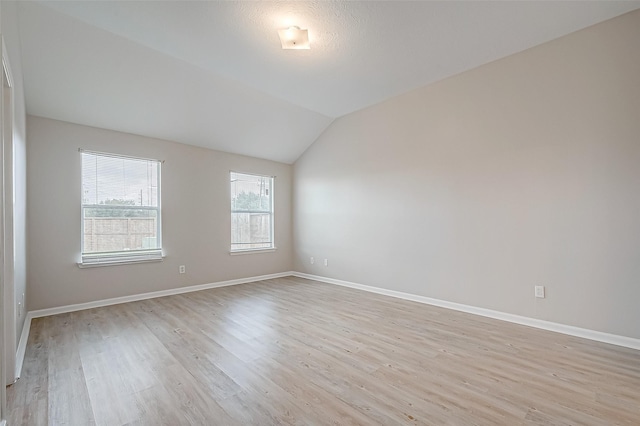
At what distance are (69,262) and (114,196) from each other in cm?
101

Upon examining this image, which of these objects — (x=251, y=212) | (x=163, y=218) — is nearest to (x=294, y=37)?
(x=163, y=218)

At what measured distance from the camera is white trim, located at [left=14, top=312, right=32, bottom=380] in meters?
2.31

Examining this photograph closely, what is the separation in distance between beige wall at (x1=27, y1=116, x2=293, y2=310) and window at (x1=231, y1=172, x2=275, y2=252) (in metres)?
0.16

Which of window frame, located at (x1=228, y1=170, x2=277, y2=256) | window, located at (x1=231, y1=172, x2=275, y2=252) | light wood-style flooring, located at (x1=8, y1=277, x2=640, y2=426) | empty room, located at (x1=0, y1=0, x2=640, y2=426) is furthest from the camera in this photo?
window, located at (x1=231, y1=172, x2=275, y2=252)

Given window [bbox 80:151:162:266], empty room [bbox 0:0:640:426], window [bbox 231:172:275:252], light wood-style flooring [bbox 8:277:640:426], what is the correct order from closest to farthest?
light wood-style flooring [bbox 8:277:640:426], empty room [bbox 0:0:640:426], window [bbox 80:151:162:266], window [bbox 231:172:275:252]

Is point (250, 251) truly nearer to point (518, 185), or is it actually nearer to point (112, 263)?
point (112, 263)

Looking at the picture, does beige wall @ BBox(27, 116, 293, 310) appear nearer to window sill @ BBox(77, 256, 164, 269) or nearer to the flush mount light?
window sill @ BBox(77, 256, 164, 269)

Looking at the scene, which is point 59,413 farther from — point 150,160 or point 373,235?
point 373,235

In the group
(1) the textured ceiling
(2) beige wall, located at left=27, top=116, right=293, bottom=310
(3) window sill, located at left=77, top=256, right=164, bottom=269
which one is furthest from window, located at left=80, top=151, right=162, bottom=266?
(1) the textured ceiling

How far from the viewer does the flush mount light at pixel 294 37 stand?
2.68 m

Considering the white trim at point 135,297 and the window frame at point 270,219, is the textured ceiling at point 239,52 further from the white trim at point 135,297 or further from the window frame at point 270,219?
the white trim at point 135,297

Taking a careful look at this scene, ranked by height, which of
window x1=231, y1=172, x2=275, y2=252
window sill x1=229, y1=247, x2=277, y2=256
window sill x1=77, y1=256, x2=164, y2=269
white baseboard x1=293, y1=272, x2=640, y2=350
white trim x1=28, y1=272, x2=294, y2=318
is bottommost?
white baseboard x1=293, y1=272, x2=640, y2=350

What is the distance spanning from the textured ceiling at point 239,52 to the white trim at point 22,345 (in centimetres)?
241

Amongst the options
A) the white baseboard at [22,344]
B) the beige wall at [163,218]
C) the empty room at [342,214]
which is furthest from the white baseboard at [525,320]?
the white baseboard at [22,344]
